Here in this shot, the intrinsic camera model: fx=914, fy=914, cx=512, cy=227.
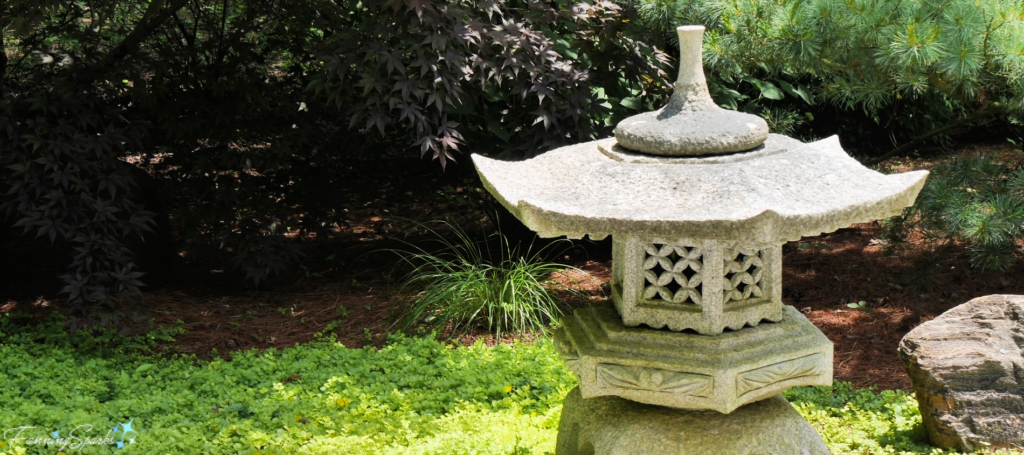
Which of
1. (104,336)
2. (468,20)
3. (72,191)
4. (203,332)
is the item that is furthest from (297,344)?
(468,20)

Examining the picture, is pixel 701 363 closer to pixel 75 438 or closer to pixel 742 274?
pixel 742 274

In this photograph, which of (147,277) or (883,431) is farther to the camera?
(147,277)

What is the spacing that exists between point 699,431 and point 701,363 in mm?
341

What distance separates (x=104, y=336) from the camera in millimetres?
4949

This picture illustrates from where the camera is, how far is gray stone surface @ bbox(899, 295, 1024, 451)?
3557mm

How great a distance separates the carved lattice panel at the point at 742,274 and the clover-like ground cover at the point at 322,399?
1158mm

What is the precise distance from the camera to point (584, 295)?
5441mm

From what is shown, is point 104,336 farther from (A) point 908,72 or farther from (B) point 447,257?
(A) point 908,72

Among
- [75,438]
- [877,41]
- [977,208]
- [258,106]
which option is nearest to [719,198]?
[877,41]

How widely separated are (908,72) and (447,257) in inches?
135

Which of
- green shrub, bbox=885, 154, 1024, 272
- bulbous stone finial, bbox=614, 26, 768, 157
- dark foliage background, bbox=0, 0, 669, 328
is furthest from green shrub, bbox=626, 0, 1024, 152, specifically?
bulbous stone finial, bbox=614, 26, 768, 157

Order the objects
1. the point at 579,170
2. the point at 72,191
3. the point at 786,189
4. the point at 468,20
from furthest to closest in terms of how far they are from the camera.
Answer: the point at 72,191 < the point at 468,20 < the point at 579,170 < the point at 786,189

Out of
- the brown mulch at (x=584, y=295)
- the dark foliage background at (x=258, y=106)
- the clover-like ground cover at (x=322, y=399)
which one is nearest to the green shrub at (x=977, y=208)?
the brown mulch at (x=584, y=295)

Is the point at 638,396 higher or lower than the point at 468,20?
lower
